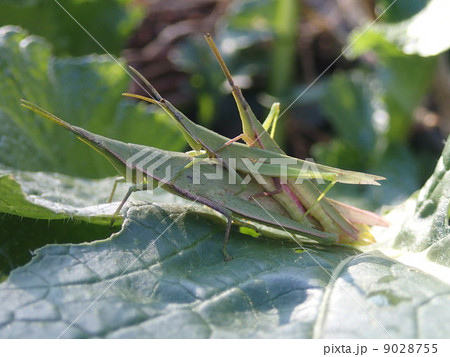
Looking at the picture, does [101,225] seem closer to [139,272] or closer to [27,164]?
[139,272]

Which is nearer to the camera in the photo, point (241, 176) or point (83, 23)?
point (241, 176)

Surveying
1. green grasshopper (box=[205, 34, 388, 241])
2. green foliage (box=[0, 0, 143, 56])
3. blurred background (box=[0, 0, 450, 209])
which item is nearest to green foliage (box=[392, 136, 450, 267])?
green grasshopper (box=[205, 34, 388, 241])

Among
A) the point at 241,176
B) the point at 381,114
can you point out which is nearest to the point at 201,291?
the point at 241,176

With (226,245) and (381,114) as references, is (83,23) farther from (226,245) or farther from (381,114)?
(226,245)

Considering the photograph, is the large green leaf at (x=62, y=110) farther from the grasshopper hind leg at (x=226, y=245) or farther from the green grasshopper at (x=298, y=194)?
the grasshopper hind leg at (x=226, y=245)

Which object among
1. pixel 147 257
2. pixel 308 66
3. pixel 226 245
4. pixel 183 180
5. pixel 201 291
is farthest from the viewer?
pixel 308 66

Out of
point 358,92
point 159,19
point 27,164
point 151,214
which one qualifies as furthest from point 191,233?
point 159,19
